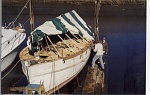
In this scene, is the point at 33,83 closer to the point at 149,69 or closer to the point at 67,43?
the point at 67,43

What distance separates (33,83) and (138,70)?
2.04ft

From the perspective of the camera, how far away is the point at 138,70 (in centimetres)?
248

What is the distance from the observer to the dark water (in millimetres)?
2469

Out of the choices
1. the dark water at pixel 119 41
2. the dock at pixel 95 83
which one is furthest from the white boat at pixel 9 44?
the dock at pixel 95 83

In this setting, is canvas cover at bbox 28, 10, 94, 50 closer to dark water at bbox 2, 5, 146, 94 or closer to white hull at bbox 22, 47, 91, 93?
dark water at bbox 2, 5, 146, 94

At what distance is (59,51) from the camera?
2477 millimetres

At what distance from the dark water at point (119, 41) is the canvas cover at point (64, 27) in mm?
27

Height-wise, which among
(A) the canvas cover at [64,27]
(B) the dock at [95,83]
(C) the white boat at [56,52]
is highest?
(A) the canvas cover at [64,27]

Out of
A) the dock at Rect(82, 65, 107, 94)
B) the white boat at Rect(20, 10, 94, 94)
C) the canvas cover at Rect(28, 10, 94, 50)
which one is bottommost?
the dock at Rect(82, 65, 107, 94)

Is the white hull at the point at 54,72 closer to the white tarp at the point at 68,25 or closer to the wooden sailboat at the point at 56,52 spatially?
the wooden sailboat at the point at 56,52

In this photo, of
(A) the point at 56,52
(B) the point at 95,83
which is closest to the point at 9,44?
(A) the point at 56,52

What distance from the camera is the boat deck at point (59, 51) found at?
8.05 feet

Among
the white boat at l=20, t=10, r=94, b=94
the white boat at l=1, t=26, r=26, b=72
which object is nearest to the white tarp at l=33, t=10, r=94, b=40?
the white boat at l=20, t=10, r=94, b=94

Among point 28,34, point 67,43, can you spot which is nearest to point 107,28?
point 67,43
